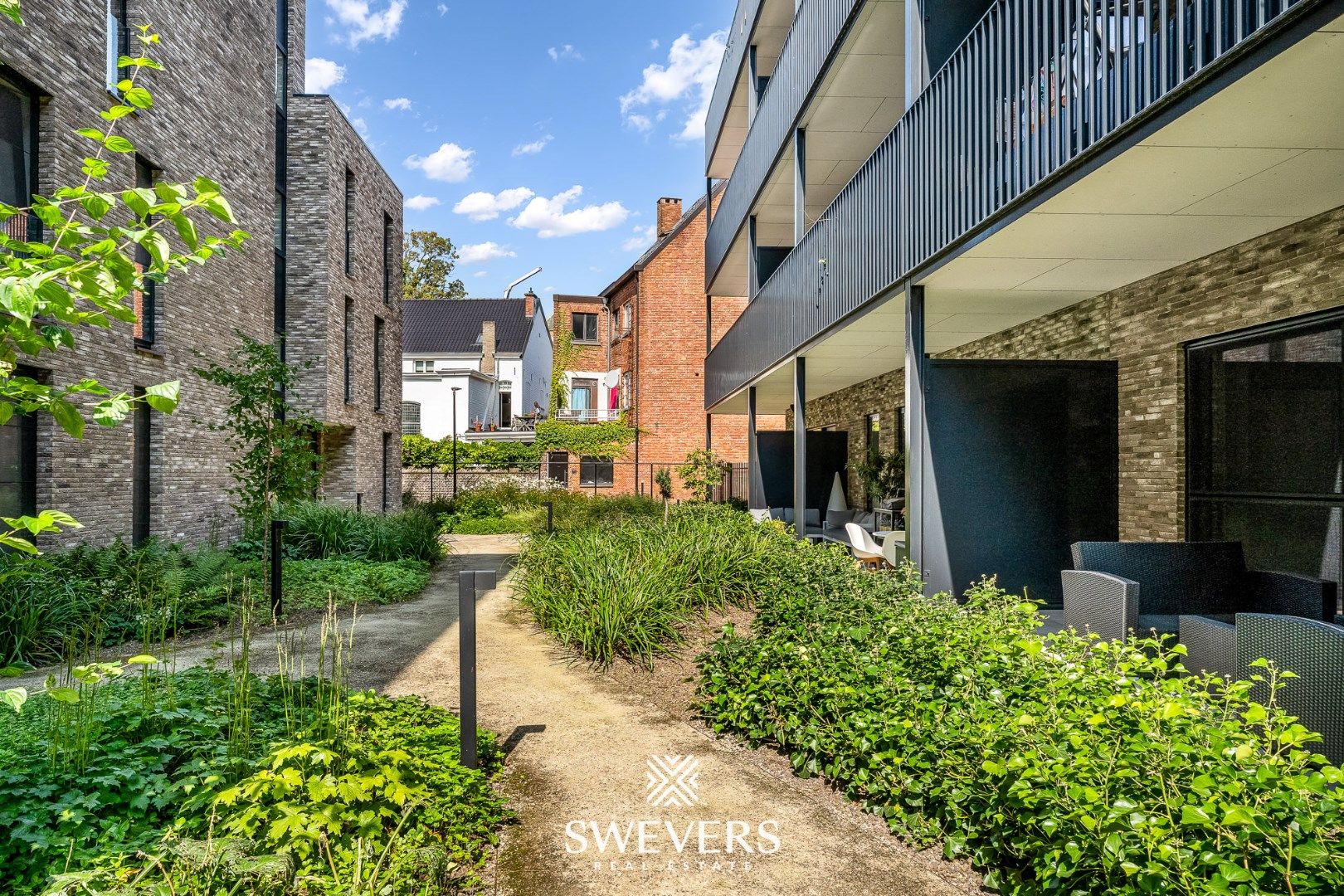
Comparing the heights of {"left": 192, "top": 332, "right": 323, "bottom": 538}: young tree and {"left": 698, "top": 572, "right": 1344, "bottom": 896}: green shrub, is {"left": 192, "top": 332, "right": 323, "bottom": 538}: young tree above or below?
above

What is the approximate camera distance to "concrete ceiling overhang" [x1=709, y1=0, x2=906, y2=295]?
8.35 m

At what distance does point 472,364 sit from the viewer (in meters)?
42.6

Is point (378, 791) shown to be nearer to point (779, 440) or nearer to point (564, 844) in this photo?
point (564, 844)

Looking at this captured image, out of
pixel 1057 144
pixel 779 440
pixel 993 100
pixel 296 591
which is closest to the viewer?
pixel 1057 144

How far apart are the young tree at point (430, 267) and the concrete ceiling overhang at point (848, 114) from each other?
118 ft

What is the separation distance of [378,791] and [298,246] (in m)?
16.2

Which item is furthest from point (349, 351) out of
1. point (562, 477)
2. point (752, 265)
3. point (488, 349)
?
point (488, 349)

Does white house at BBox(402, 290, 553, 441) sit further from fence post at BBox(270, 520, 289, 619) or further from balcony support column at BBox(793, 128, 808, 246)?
fence post at BBox(270, 520, 289, 619)

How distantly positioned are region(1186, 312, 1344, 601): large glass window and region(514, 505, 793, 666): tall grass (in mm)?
3739

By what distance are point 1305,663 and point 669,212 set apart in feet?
98.8

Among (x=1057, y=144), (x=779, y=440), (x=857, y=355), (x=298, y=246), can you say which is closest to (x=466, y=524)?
(x=298, y=246)

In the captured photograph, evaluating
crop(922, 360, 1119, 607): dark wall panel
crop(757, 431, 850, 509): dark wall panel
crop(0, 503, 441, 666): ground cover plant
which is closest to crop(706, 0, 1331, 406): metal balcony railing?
→ crop(922, 360, 1119, 607): dark wall panel

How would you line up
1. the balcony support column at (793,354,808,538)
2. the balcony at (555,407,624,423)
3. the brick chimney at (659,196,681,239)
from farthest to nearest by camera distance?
the balcony at (555,407,624,423) → the brick chimney at (659,196,681,239) → the balcony support column at (793,354,808,538)

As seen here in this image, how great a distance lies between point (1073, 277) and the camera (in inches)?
270
